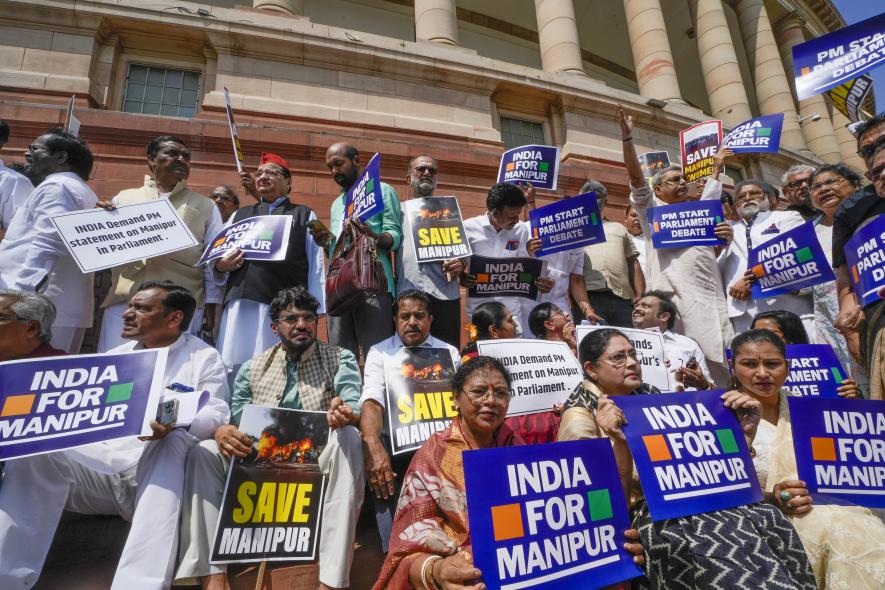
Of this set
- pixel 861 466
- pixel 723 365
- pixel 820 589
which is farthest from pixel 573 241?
pixel 820 589

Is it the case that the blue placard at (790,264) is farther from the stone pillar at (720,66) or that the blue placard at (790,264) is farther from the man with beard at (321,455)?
the stone pillar at (720,66)

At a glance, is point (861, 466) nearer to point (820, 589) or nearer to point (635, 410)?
point (820, 589)

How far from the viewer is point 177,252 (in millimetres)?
4641

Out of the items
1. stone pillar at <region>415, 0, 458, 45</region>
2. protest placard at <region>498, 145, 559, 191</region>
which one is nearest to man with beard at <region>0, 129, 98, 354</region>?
protest placard at <region>498, 145, 559, 191</region>

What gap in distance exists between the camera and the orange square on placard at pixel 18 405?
2.53 meters

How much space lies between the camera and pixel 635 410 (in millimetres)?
2416

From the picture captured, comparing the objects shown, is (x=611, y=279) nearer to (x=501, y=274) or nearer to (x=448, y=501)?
(x=501, y=274)

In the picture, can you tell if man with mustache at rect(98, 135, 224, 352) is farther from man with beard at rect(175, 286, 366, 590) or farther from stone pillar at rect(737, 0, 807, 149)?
stone pillar at rect(737, 0, 807, 149)

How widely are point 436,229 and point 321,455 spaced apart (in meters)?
2.57

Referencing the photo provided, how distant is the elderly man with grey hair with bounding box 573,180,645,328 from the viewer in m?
5.97

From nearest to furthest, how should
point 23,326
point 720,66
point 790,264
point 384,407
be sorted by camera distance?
1. point 23,326
2. point 384,407
3. point 790,264
4. point 720,66

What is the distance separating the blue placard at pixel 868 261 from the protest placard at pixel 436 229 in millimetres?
2950

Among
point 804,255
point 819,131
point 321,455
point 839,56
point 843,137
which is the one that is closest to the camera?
point 321,455

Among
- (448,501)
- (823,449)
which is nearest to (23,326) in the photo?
(448,501)
